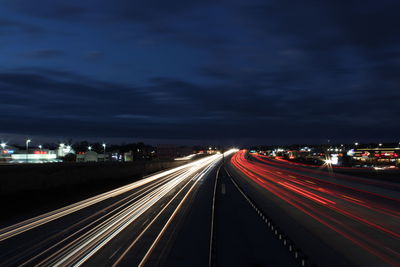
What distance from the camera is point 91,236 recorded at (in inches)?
736

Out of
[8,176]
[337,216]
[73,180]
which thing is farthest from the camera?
[73,180]

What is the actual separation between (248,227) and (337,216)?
21.5 feet

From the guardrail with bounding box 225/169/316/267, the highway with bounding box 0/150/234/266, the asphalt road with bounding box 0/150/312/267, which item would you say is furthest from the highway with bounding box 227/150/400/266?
the highway with bounding box 0/150/234/266

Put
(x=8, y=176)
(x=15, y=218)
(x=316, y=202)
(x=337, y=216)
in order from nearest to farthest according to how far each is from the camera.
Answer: (x=337, y=216) → (x=15, y=218) → (x=316, y=202) → (x=8, y=176)

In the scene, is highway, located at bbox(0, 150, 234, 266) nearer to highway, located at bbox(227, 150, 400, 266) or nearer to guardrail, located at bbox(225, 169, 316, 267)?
guardrail, located at bbox(225, 169, 316, 267)

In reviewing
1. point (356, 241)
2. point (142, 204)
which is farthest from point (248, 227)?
point (142, 204)

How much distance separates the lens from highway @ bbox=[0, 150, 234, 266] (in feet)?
48.8

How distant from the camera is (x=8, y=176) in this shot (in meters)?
38.8

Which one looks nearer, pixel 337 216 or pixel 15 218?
pixel 337 216

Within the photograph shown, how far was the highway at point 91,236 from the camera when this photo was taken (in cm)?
1486

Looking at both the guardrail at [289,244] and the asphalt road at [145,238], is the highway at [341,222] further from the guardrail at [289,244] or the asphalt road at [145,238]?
the asphalt road at [145,238]

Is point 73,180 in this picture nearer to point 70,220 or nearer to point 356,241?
point 70,220

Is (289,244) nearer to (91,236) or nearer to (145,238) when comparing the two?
(145,238)

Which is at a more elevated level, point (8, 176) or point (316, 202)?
point (8, 176)
